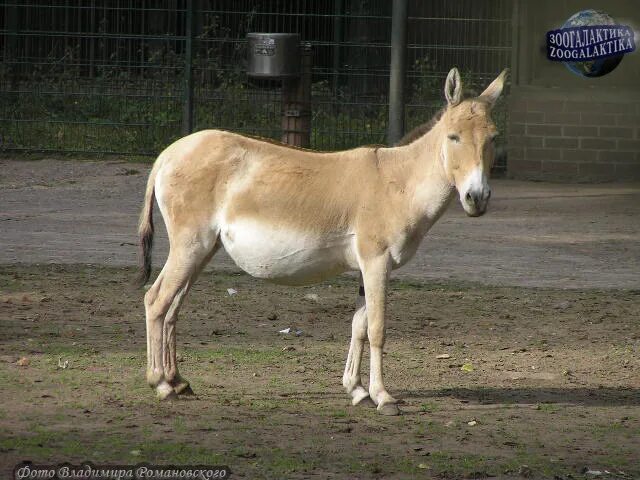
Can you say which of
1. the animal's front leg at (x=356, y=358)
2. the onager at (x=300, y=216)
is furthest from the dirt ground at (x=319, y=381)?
the onager at (x=300, y=216)

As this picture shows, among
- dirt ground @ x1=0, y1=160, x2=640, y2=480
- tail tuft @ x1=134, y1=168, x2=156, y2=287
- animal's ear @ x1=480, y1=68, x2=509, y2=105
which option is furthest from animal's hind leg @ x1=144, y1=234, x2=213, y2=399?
animal's ear @ x1=480, y1=68, x2=509, y2=105

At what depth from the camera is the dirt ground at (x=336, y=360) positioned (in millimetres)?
5898

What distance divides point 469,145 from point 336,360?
2098mm

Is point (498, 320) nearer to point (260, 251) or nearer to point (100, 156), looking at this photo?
point (260, 251)

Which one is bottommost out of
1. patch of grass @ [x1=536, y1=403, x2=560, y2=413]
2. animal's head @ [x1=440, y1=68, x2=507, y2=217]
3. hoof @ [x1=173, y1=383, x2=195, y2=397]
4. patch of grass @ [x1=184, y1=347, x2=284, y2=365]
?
patch of grass @ [x1=536, y1=403, x2=560, y2=413]

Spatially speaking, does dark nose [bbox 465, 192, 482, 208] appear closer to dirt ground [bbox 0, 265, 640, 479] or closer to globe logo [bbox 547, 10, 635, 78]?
dirt ground [bbox 0, 265, 640, 479]

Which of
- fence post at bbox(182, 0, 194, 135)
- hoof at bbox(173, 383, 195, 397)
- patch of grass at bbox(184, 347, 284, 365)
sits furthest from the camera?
fence post at bbox(182, 0, 194, 135)

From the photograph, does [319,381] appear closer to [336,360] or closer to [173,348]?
[336,360]

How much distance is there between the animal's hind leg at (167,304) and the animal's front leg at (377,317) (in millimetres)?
966

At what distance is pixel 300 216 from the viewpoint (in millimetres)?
6773

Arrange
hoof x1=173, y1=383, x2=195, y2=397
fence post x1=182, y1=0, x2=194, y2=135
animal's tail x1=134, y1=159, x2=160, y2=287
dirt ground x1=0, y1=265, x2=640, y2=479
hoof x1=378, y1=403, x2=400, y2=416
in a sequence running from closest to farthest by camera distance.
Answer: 1. dirt ground x1=0, y1=265, x2=640, y2=479
2. hoof x1=378, y1=403, x2=400, y2=416
3. hoof x1=173, y1=383, x2=195, y2=397
4. animal's tail x1=134, y1=159, x2=160, y2=287
5. fence post x1=182, y1=0, x2=194, y2=135

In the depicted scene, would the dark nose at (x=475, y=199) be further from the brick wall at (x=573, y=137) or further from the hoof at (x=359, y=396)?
the brick wall at (x=573, y=137)

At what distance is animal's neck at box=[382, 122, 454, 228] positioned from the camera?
6727 millimetres

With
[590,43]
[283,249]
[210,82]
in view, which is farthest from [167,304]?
[210,82]
